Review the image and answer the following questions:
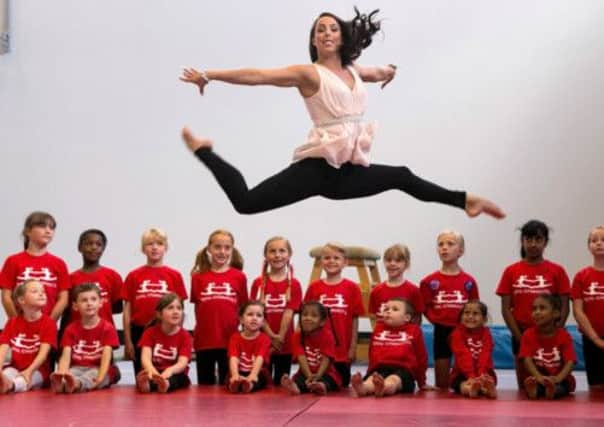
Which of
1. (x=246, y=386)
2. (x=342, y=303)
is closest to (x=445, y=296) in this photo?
(x=342, y=303)

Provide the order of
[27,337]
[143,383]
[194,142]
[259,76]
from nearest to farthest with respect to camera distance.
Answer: [259,76] < [194,142] < [143,383] < [27,337]

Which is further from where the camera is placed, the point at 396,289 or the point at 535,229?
the point at 396,289

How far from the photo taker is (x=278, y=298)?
25.7ft

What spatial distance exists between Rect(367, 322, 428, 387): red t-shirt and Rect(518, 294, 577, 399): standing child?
68cm

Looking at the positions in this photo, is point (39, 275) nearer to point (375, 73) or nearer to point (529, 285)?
point (375, 73)

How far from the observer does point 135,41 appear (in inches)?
412

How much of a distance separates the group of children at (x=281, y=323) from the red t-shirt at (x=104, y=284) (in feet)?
0.03

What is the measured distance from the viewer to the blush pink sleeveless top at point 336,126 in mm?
5152

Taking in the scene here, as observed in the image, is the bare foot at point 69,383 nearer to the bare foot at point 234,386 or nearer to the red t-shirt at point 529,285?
the bare foot at point 234,386

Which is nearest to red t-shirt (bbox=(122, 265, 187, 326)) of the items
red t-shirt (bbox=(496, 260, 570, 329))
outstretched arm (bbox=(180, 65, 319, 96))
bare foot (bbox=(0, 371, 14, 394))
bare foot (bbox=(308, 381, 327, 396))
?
bare foot (bbox=(0, 371, 14, 394))

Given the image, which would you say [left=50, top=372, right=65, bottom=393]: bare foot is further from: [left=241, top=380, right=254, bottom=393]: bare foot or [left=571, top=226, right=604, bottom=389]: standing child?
[left=571, top=226, right=604, bottom=389]: standing child

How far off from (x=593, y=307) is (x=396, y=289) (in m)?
1.36

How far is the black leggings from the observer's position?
201 inches

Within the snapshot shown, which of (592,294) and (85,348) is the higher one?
(592,294)
